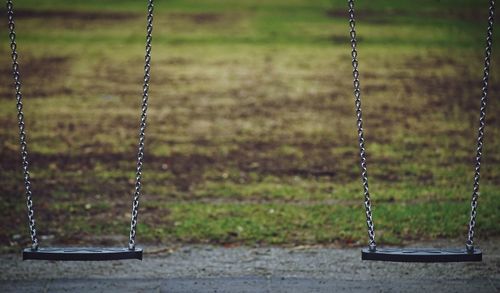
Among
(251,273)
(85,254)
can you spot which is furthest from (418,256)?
(85,254)

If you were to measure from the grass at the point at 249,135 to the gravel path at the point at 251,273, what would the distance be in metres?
0.49

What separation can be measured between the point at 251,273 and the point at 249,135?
218 inches

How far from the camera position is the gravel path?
5531 mm

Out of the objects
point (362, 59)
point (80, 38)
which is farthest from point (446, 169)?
point (80, 38)

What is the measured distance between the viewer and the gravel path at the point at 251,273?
A: 218 inches

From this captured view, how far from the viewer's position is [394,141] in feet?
35.4

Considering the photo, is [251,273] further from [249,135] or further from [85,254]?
[249,135]

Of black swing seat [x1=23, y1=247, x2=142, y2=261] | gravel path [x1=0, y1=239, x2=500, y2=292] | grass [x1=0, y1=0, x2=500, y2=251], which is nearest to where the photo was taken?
Answer: black swing seat [x1=23, y1=247, x2=142, y2=261]

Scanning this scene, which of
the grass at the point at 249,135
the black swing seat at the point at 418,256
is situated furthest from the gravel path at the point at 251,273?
the black swing seat at the point at 418,256

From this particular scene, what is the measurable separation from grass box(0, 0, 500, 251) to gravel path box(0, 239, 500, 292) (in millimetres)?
491

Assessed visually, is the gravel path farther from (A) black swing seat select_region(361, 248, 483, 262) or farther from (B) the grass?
(A) black swing seat select_region(361, 248, 483, 262)

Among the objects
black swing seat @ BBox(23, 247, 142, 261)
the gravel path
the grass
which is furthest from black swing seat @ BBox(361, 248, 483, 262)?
the grass

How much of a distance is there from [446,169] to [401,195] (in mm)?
1318

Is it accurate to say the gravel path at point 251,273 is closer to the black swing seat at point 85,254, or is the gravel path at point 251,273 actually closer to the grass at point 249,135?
the grass at point 249,135
